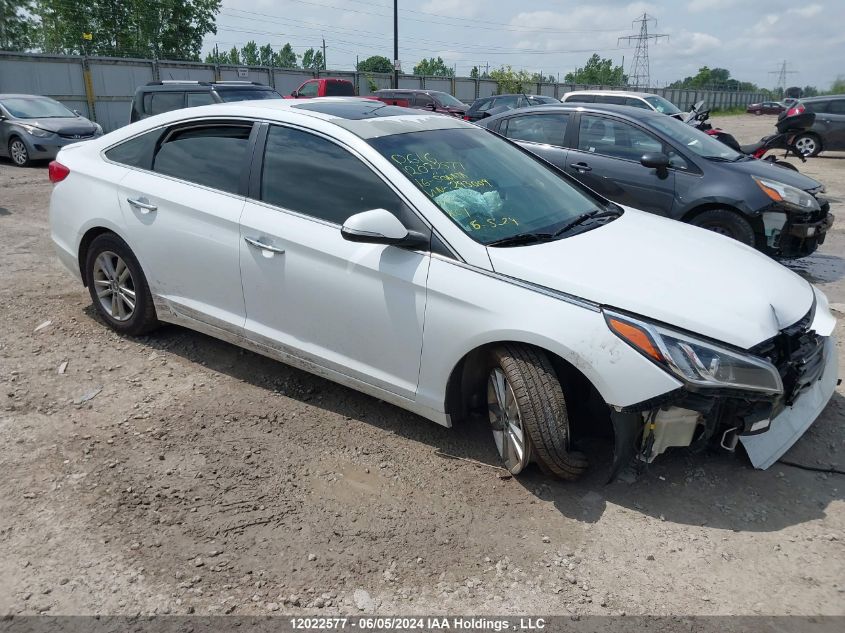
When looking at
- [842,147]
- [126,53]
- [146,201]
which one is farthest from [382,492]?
[126,53]

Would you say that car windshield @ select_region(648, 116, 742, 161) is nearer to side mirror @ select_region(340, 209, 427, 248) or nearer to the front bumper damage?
the front bumper damage

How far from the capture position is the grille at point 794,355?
298 centimetres

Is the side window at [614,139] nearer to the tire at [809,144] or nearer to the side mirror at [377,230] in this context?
the side mirror at [377,230]

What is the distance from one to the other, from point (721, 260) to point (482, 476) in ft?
5.53

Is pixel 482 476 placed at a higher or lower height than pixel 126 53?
lower

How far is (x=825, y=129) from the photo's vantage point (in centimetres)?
1791

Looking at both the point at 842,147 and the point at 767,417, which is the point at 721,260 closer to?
the point at 767,417

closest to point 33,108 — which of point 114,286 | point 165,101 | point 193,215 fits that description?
point 165,101

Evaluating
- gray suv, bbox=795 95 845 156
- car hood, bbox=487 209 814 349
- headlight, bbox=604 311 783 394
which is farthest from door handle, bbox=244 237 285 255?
gray suv, bbox=795 95 845 156

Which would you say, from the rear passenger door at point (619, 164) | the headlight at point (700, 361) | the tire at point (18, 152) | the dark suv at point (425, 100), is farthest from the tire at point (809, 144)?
the tire at point (18, 152)

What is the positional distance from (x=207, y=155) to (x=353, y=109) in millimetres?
951

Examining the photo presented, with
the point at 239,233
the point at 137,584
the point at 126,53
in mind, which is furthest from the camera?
the point at 126,53

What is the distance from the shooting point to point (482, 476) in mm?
3373

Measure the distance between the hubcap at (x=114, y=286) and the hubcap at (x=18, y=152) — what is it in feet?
37.8
